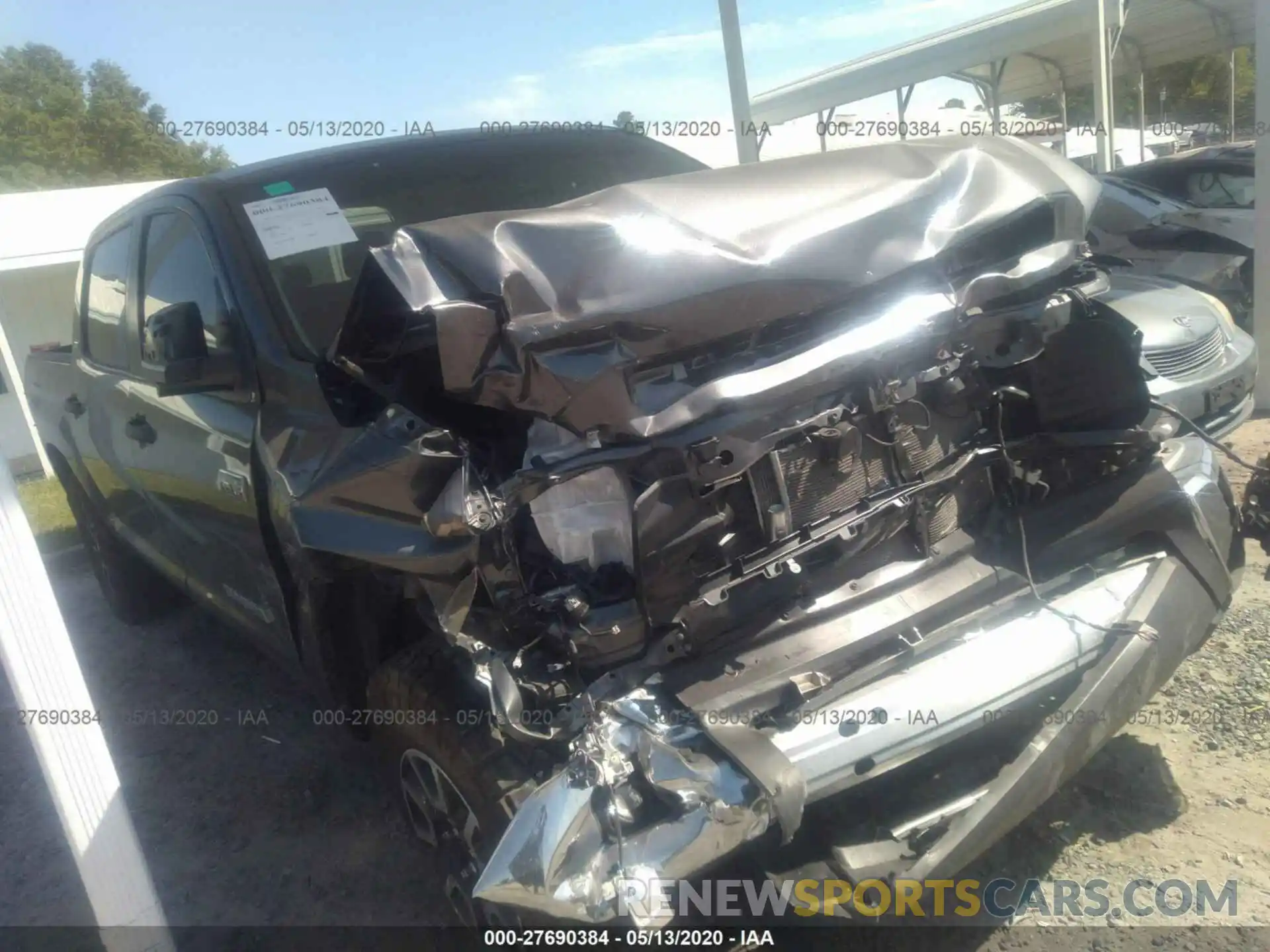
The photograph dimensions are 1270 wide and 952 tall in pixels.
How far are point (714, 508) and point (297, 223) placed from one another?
5.45ft

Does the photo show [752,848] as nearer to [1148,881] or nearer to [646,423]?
[646,423]

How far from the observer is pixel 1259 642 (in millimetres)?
3408

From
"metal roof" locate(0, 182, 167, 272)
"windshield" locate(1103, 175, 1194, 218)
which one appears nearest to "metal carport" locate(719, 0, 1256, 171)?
"windshield" locate(1103, 175, 1194, 218)

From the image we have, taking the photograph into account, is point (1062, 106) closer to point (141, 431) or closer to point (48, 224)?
point (48, 224)

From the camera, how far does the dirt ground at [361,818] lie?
2.53m

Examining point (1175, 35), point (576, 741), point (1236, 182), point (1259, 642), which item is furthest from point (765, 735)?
point (1175, 35)

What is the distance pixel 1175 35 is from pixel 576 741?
18.3 meters

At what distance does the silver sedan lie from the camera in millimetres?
4391

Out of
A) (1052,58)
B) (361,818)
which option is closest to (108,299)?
(361,818)

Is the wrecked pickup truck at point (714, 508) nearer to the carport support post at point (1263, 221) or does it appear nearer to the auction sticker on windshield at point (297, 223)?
the auction sticker on windshield at point (297, 223)

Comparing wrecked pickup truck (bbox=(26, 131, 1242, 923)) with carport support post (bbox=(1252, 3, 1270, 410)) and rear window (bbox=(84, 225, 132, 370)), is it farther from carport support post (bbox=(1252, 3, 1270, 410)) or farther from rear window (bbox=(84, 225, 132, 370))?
carport support post (bbox=(1252, 3, 1270, 410))

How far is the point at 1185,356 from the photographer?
14.6 feet

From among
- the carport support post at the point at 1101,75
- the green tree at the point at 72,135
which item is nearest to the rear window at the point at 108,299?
the carport support post at the point at 1101,75

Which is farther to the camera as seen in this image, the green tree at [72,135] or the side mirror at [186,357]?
the green tree at [72,135]
